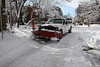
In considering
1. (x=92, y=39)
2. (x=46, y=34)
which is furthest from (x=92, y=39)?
(x=46, y=34)

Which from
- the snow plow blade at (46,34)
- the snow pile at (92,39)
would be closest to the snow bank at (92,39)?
the snow pile at (92,39)

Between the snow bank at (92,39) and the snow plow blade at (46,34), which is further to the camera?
the snow plow blade at (46,34)

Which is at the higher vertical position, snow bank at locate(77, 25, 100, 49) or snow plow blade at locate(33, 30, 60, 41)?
snow plow blade at locate(33, 30, 60, 41)

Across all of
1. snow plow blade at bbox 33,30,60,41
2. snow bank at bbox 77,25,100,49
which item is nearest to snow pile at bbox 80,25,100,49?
snow bank at bbox 77,25,100,49

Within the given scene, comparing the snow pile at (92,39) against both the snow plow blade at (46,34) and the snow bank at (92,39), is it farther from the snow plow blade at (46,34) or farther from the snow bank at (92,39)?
the snow plow blade at (46,34)

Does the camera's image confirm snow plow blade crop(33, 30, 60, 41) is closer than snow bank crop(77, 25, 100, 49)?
No

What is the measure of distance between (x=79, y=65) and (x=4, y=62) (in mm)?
2750

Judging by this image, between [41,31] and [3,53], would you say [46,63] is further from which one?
[41,31]

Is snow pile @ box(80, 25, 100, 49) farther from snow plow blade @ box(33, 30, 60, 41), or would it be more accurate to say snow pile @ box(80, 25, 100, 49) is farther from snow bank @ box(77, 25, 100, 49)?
snow plow blade @ box(33, 30, 60, 41)

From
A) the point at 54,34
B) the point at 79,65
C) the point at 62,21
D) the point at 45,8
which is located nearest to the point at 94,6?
the point at 45,8

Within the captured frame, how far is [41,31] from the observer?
22.3ft

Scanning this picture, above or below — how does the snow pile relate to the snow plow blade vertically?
below

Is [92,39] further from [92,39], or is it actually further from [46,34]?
[46,34]

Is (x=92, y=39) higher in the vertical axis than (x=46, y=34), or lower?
lower
